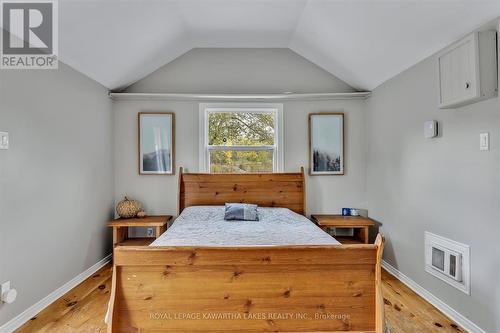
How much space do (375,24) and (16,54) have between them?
9.70ft

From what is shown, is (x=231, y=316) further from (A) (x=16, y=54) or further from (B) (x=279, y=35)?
(B) (x=279, y=35)

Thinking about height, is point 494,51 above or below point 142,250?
above

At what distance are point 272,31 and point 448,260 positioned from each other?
287 cm

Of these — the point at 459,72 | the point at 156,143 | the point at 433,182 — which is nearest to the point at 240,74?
the point at 156,143

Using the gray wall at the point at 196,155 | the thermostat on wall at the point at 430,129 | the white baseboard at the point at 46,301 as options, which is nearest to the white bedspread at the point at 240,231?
the gray wall at the point at 196,155

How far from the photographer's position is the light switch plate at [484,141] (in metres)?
1.86

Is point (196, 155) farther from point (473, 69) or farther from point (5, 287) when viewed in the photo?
point (473, 69)

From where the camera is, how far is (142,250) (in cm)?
161

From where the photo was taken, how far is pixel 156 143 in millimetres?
3582

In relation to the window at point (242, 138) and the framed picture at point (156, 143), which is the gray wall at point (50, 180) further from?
the window at point (242, 138)

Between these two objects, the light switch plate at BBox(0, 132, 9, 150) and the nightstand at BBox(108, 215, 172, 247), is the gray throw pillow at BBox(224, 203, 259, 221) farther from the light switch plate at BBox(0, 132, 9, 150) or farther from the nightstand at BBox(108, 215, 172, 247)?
the light switch plate at BBox(0, 132, 9, 150)

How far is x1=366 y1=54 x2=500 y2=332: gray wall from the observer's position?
1859 millimetres

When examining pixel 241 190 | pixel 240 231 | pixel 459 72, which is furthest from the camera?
pixel 241 190

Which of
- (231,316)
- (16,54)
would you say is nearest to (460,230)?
(231,316)
